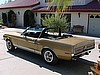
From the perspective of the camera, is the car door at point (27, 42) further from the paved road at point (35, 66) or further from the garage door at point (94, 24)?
the garage door at point (94, 24)

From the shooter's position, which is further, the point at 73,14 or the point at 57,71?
the point at 73,14

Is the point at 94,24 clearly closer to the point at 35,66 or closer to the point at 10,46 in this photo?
the point at 10,46

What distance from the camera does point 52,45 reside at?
20.2ft

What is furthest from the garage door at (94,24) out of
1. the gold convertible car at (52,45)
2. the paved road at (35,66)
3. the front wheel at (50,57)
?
the front wheel at (50,57)

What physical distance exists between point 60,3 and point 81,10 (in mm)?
14190

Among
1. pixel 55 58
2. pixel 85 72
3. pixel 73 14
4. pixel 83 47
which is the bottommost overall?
pixel 85 72

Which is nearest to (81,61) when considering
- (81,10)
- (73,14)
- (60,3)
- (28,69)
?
(28,69)

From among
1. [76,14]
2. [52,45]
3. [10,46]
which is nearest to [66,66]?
[52,45]

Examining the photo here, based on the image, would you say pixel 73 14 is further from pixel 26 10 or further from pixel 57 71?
pixel 57 71

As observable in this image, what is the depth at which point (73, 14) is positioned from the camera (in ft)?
62.3

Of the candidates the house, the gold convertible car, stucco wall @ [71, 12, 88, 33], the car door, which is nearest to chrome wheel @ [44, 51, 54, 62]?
the gold convertible car

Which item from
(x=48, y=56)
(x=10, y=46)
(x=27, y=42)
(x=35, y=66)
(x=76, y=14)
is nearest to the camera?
(x=35, y=66)

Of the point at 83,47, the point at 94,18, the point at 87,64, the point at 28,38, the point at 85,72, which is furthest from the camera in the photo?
the point at 94,18

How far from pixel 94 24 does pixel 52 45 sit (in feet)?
40.8
